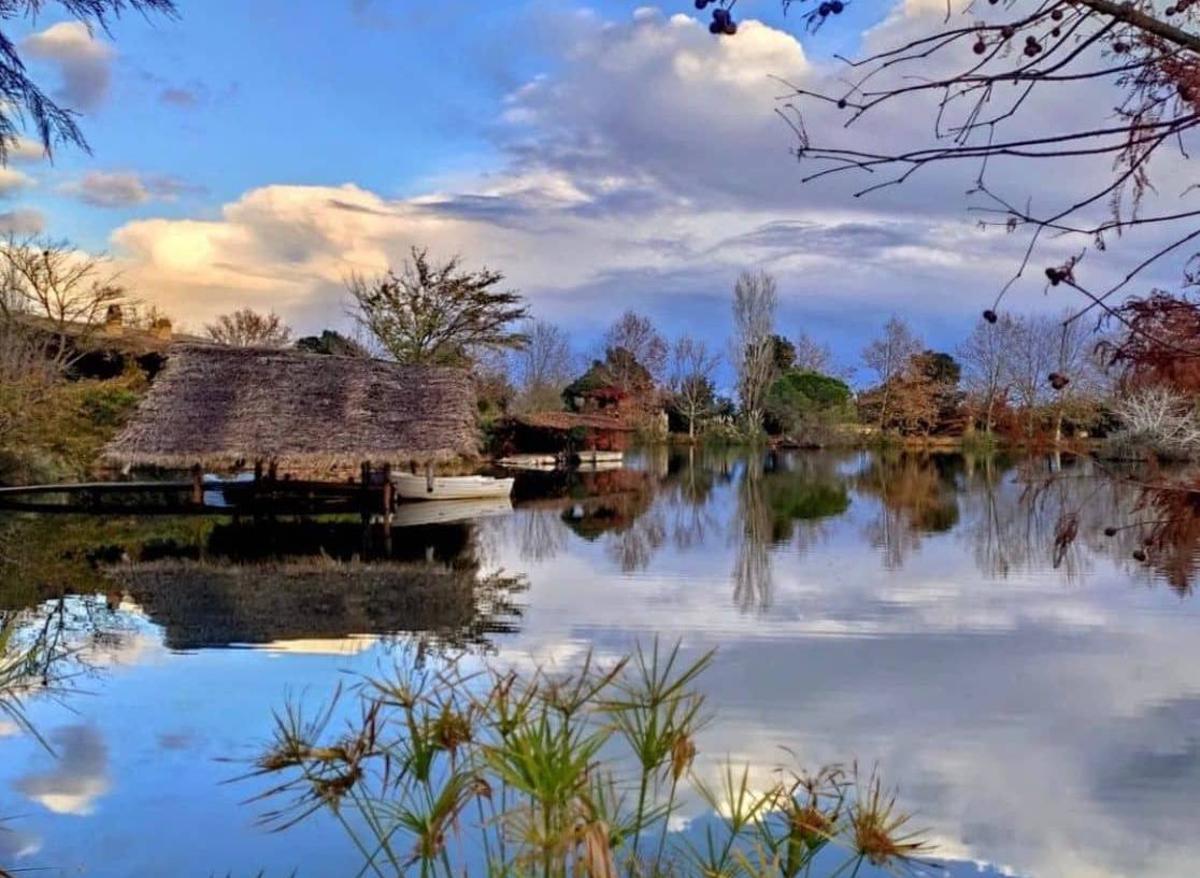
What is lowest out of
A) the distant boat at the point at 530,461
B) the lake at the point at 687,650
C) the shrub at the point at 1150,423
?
the lake at the point at 687,650

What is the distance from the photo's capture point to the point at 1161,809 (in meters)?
4.95

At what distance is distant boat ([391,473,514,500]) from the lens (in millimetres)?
19578

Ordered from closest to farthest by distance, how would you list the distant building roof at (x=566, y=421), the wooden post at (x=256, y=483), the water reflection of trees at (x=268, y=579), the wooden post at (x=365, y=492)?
1. the water reflection of trees at (x=268, y=579)
2. the wooden post at (x=365, y=492)
3. the wooden post at (x=256, y=483)
4. the distant building roof at (x=566, y=421)

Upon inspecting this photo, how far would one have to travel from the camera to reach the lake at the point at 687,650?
4.61m

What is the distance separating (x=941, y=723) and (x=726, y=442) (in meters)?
37.0

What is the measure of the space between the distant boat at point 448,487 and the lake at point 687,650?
3.17 m

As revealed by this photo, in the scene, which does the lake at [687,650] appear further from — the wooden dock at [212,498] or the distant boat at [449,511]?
the wooden dock at [212,498]

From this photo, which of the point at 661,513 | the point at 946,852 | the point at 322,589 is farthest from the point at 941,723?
the point at 661,513

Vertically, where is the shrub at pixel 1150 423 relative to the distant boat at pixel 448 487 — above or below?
above

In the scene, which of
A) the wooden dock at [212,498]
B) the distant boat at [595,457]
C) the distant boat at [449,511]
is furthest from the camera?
the distant boat at [595,457]

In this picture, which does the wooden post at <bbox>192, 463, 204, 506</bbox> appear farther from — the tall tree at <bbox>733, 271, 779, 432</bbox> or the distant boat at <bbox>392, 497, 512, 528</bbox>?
the tall tree at <bbox>733, 271, 779, 432</bbox>

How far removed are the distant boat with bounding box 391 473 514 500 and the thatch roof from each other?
123cm

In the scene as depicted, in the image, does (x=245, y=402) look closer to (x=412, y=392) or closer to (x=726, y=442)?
(x=412, y=392)

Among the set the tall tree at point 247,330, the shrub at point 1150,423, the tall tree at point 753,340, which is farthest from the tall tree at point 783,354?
the shrub at point 1150,423
